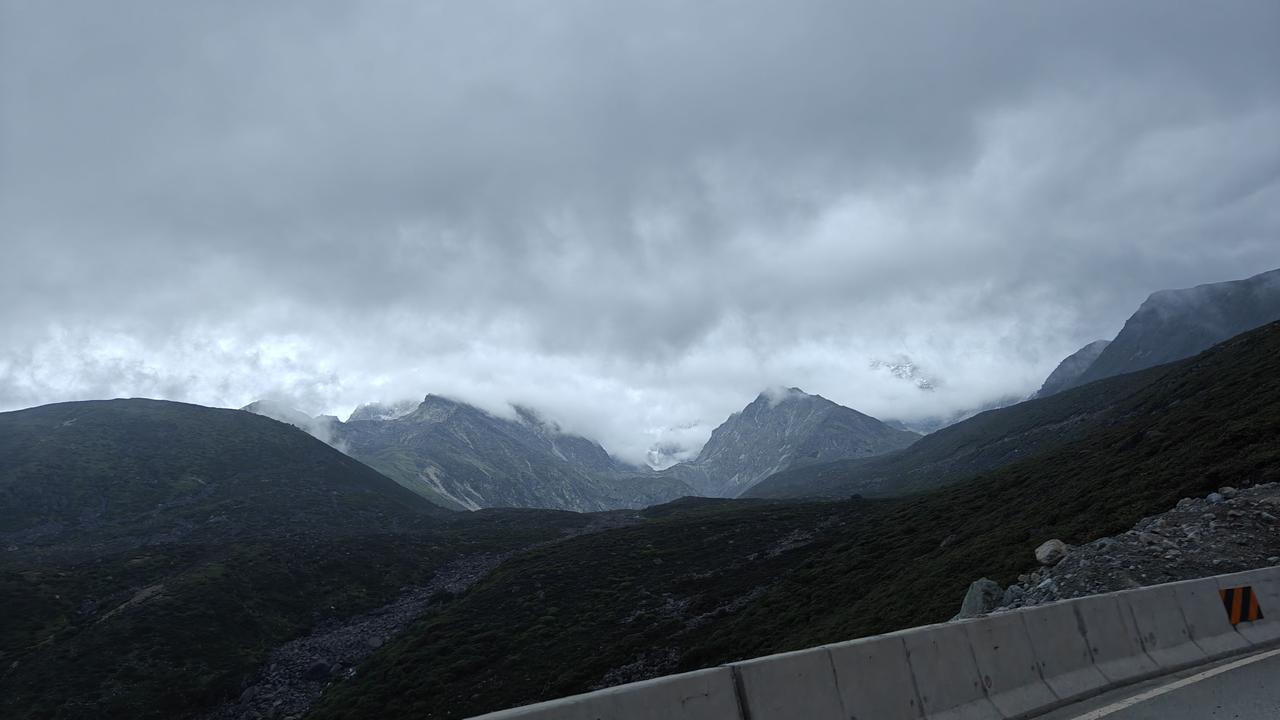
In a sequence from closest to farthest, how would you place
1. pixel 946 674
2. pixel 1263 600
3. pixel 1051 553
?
pixel 946 674 → pixel 1263 600 → pixel 1051 553

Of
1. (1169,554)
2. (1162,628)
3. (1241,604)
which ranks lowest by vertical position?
(1169,554)

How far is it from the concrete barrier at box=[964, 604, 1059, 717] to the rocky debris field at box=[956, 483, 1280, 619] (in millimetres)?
8204

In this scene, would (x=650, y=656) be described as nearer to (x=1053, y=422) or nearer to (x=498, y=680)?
(x=498, y=680)

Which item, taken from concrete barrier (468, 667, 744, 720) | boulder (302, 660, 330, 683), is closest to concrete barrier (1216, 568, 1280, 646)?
concrete barrier (468, 667, 744, 720)

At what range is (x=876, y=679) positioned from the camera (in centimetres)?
801

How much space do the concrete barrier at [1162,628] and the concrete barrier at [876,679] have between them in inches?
243

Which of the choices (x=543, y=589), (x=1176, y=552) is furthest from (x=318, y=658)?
(x=1176, y=552)

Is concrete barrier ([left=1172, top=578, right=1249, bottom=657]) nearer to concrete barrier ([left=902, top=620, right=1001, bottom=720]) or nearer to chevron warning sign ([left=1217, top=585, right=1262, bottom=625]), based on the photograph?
chevron warning sign ([left=1217, top=585, right=1262, bottom=625])

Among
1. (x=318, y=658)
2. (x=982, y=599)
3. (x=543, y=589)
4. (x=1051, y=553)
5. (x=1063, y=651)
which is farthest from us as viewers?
(x=543, y=589)

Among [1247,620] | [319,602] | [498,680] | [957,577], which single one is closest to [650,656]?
[498,680]

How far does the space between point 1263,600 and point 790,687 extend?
43.8 ft

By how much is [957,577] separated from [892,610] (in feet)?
12.4

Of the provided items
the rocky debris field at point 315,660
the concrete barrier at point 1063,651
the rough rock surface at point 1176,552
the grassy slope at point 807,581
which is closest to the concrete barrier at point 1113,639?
the concrete barrier at point 1063,651

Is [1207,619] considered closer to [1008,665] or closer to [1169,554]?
[1008,665]
